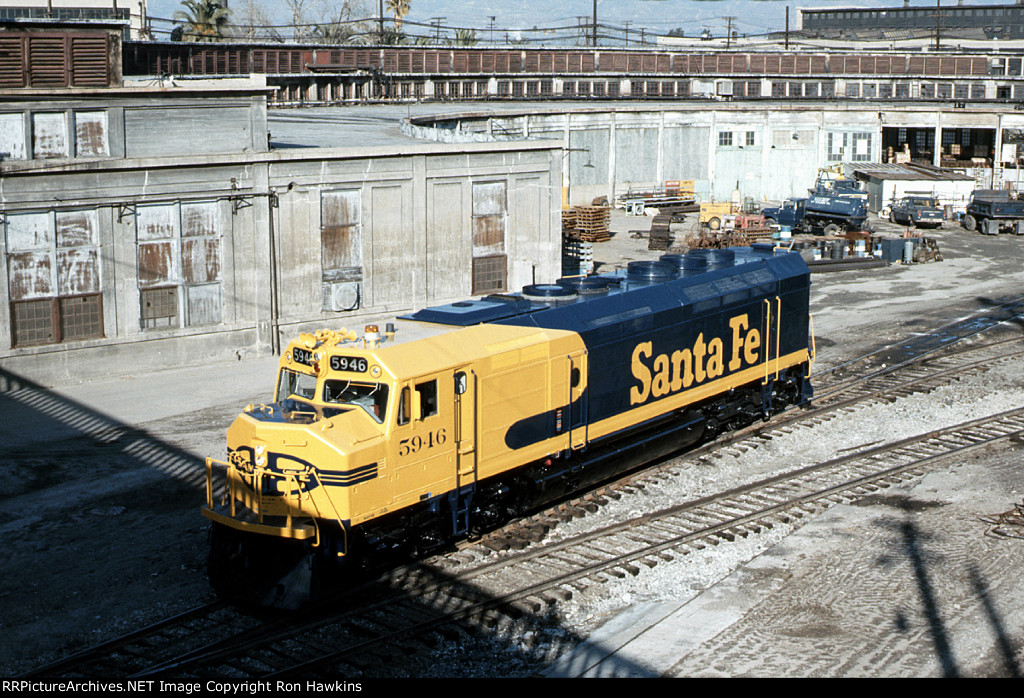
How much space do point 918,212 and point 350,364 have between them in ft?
144

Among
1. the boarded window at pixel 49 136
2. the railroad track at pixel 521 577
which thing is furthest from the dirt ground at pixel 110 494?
the boarded window at pixel 49 136

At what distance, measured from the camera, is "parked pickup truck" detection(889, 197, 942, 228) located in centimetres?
5081

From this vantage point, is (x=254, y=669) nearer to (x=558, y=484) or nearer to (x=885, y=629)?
(x=558, y=484)

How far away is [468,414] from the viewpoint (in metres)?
13.9

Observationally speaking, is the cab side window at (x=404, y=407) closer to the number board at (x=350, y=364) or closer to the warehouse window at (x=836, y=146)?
the number board at (x=350, y=364)

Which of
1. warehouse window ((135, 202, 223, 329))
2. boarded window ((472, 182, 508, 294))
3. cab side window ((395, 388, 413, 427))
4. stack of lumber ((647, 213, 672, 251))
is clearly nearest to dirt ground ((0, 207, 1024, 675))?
warehouse window ((135, 202, 223, 329))

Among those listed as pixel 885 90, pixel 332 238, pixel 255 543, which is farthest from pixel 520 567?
pixel 885 90

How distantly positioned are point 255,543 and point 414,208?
16260mm

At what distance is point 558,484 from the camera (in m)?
15.9

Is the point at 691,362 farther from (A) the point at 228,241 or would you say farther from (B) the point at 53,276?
(B) the point at 53,276

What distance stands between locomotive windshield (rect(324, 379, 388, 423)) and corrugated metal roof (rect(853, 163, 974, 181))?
49.0m

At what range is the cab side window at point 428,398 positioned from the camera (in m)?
13.2

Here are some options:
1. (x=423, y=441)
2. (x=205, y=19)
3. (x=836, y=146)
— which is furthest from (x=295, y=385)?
(x=205, y=19)

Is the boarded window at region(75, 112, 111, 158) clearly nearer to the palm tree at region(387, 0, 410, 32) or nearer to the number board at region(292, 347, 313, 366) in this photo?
the number board at region(292, 347, 313, 366)
